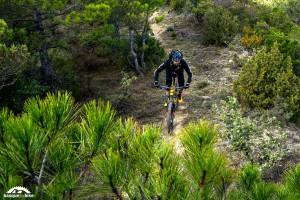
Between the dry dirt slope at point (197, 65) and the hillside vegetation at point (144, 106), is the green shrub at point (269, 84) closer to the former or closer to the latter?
the hillside vegetation at point (144, 106)

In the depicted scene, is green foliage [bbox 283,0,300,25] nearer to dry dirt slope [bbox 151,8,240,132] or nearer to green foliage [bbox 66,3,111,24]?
dry dirt slope [bbox 151,8,240,132]

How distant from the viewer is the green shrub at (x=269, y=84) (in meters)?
7.91

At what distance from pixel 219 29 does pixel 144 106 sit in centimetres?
619

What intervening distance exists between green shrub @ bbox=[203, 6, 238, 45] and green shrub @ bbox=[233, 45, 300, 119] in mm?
4854

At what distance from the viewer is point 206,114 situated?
8641 millimetres

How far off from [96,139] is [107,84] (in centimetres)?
895

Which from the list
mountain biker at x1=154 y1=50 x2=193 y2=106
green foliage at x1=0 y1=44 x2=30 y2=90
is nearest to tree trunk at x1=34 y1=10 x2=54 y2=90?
green foliage at x1=0 y1=44 x2=30 y2=90

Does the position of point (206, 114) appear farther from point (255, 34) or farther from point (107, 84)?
point (255, 34)

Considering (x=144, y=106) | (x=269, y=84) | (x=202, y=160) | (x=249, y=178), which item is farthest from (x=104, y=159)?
(x=144, y=106)

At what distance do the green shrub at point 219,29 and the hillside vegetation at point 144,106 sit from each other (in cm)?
5

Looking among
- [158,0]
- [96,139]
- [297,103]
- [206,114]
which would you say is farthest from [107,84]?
[96,139]

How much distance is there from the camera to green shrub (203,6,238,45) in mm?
13641

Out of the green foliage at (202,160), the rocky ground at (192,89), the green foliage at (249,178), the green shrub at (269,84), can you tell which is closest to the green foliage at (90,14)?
the rocky ground at (192,89)

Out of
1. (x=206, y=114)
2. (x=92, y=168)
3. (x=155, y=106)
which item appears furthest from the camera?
(x=155, y=106)
